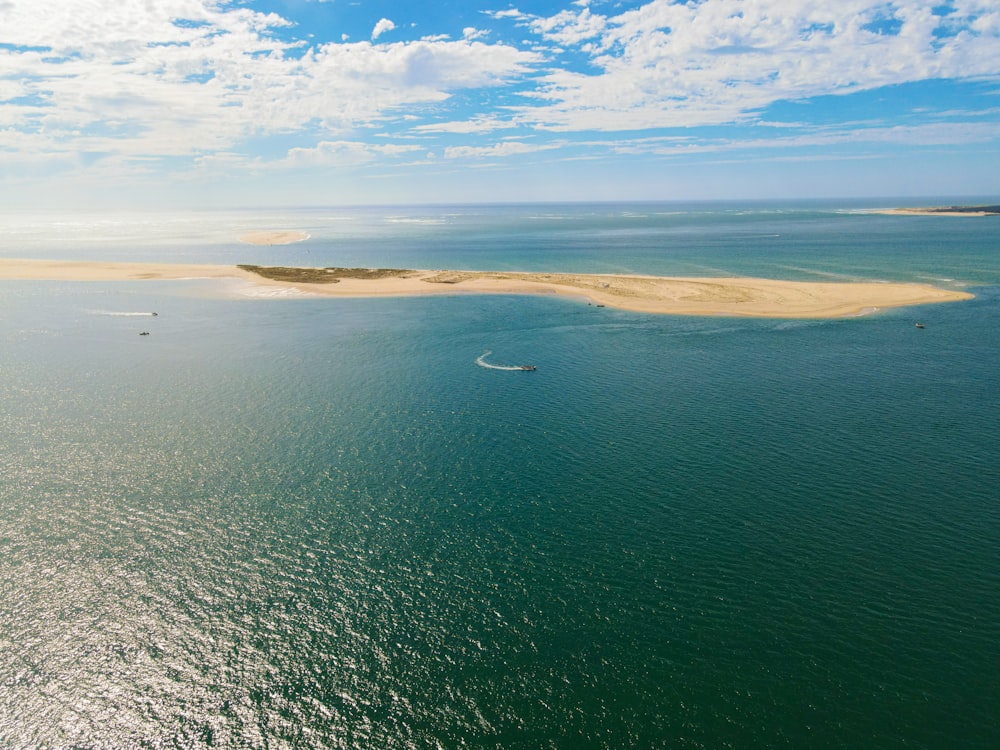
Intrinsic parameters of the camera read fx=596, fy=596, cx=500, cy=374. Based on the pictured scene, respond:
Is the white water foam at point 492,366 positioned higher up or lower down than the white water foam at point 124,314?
lower down

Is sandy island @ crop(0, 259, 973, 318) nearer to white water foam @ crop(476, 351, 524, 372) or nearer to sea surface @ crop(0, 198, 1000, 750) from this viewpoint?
sea surface @ crop(0, 198, 1000, 750)

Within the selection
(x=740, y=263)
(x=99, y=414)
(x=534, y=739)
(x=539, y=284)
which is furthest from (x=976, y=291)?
(x=99, y=414)

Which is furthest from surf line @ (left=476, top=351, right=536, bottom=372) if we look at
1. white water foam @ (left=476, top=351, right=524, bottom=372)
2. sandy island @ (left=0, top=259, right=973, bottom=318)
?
sandy island @ (left=0, top=259, right=973, bottom=318)

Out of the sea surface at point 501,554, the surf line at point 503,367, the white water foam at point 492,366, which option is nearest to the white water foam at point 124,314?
the sea surface at point 501,554

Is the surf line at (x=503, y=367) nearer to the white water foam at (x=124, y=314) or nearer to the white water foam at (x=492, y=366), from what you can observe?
the white water foam at (x=492, y=366)

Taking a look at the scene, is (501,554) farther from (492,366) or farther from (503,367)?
(492,366)

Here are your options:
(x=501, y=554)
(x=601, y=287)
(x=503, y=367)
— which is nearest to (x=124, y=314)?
(x=503, y=367)

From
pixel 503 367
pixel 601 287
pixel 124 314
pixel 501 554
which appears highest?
pixel 601 287
